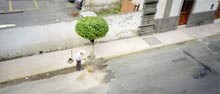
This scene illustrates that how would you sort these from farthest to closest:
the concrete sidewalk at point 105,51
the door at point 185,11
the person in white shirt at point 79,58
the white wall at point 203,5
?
the white wall at point 203,5 → the door at point 185,11 → the concrete sidewalk at point 105,51 → the person in white shirt at point 79,58

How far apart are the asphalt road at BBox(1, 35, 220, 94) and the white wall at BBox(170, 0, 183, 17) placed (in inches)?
116

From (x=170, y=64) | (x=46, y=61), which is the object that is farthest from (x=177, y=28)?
(x=46, y=61)

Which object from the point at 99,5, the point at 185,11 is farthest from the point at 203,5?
the point at 99,5

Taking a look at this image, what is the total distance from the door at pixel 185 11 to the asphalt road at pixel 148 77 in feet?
11.9

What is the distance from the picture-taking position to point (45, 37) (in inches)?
579

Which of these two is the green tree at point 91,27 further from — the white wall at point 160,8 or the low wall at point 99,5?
the low wall at point 99,5

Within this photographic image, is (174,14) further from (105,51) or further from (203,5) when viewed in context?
(105,51)

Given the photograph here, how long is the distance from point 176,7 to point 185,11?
1.67 meters

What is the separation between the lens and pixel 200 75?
14.7 meters

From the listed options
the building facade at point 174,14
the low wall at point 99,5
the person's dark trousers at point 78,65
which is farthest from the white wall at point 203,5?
the person's dark trousers at point 78,65

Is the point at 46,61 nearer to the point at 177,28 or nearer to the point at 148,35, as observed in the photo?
the point at 148,35

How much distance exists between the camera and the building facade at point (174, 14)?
17.5 m

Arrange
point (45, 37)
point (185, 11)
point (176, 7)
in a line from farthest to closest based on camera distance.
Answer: point (185, 11)
point (176, 7)
point (45, 37)

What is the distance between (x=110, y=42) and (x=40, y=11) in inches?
293
